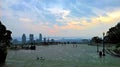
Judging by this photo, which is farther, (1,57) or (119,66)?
(1,57)

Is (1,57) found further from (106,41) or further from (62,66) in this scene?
(106,41)

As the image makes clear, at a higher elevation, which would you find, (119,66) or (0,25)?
(0,25)

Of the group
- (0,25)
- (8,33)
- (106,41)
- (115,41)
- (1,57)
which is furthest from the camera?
(106,41)

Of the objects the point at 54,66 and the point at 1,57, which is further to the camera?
the point at 1,57

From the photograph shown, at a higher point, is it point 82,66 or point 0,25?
point 0,25

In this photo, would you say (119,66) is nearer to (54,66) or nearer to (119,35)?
(54,66)

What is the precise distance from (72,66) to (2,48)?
16.9 m

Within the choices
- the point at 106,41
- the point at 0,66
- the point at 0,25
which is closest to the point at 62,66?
the point at 0,66

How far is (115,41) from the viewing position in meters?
147

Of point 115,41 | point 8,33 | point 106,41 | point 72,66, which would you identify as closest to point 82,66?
point 72,66

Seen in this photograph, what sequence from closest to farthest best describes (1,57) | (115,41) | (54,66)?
(54,66) → (1,57) → (115,41)

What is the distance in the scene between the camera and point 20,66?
188 ft

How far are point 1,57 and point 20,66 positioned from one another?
9.06 m

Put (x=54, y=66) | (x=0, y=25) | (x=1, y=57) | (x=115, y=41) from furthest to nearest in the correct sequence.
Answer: (x=115, y=41) < (x=0, y=25) < (x=1, y=57) < (x=54, y=66)
